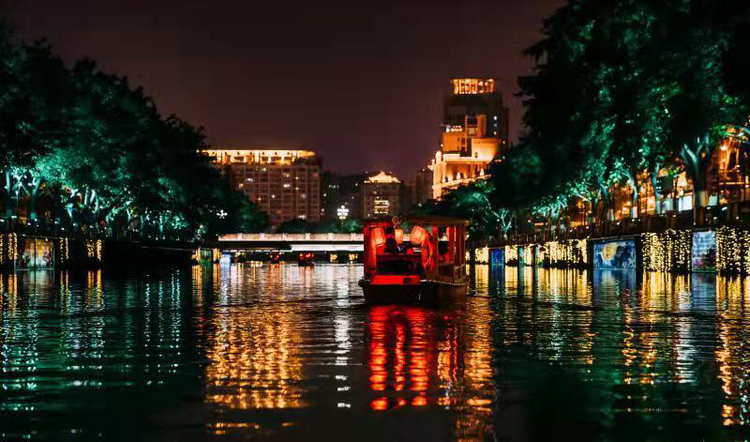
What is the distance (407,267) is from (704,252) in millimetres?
38938

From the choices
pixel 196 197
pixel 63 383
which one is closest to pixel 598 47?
pixel 63 383

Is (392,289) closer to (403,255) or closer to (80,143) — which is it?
(403,255)

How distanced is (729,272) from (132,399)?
55.1 meters

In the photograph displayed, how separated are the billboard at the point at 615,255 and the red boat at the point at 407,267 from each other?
51746mm

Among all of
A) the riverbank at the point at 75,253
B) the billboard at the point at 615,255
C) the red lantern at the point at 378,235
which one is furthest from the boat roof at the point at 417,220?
the billboard at the point at 615,255

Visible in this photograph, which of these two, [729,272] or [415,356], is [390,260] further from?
[729,272]

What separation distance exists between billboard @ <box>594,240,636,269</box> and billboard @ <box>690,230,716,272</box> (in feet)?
50.1

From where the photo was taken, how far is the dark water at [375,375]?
11375 mm

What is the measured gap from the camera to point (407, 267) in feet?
116

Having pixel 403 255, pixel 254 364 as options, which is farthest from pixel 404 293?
pixel 254 364

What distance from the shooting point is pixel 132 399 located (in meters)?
13.2

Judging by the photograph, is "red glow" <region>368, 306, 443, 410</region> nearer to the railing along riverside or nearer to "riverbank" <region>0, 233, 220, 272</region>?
the railing along riverside

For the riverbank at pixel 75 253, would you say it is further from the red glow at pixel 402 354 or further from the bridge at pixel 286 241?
the bridge at pixel 286 241

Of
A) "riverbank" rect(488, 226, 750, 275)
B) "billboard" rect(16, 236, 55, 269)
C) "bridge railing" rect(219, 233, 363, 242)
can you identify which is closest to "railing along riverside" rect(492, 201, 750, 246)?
"riverbank" rect(488, 226, 750, 275)
